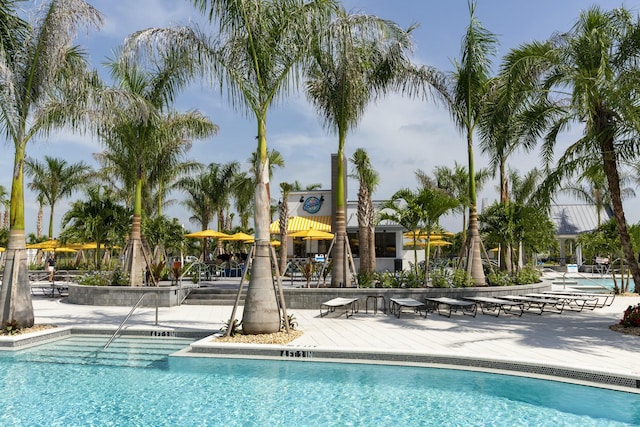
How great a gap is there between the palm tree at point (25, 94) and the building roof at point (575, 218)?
42255mm

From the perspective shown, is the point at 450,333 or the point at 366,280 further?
the point at 366,280

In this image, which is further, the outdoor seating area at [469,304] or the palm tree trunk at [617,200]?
the outdoor seating area at [469,304]

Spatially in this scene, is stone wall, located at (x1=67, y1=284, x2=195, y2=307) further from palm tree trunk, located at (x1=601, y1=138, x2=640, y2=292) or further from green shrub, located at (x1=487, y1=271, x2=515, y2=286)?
palm tree trunk, located at (x1=601, y1=138, x2=640, y2=292)

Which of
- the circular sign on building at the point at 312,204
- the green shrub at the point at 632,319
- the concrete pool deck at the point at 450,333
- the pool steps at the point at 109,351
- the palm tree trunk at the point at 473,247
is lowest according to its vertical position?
the pool steps at the point at 109,351

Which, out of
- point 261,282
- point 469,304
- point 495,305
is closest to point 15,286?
point 261,282

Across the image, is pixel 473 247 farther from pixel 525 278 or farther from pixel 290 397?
pixel 290 397

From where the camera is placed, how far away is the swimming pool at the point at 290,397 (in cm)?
588

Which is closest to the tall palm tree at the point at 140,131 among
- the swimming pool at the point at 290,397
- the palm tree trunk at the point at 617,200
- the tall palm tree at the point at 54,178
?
the swimming pool at the point at 290,397

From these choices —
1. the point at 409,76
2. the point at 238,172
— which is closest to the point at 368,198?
the point at 409,76

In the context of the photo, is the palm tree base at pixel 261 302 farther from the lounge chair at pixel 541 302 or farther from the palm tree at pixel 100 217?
the palm tree at pixel 100 217

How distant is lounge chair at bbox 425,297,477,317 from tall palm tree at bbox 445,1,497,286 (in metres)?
1.71

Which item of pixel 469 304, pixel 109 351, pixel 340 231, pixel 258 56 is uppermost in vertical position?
pixel 258 56

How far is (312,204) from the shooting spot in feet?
103

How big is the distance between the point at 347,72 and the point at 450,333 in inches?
264
